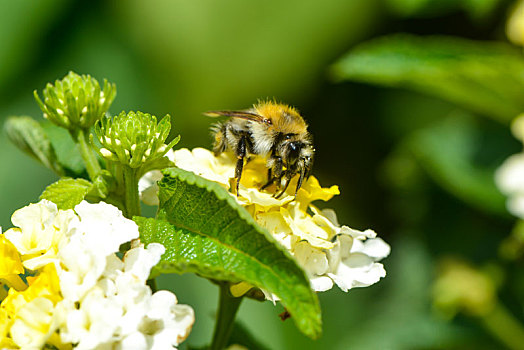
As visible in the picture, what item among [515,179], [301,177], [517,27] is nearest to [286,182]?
[301,177]

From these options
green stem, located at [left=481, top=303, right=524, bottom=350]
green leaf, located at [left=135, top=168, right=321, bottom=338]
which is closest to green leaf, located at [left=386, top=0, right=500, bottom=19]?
green stem, located at [left=481, top=303, right=524, bottom=350]

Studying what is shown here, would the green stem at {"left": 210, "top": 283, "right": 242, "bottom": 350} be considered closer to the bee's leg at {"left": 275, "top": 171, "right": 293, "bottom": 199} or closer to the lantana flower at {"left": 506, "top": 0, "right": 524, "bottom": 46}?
the bee's leg at {"left": 275, "top": 171, "right": 293, "bottom": 199}

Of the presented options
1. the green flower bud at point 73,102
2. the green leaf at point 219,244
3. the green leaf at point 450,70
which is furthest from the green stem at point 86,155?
the green leaf at point 450,70

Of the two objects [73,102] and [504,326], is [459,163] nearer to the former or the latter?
[504,326]

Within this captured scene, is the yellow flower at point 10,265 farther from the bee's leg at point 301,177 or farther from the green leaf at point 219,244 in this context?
the bee's leg at point 301,177

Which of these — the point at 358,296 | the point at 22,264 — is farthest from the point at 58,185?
the point at 358,296

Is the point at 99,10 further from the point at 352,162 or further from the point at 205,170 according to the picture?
the point at 205,170
